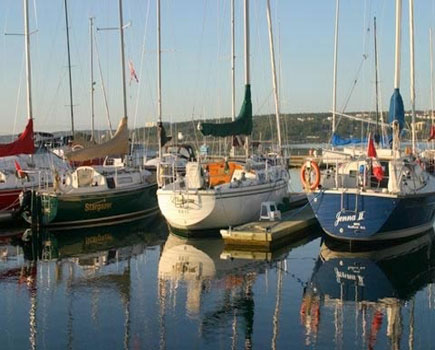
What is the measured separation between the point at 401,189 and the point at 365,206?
52.0 inches

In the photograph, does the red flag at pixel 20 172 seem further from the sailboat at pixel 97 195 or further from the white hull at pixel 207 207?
the white hull at pixel 207 207

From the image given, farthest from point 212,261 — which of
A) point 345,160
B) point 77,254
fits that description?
point 345,160

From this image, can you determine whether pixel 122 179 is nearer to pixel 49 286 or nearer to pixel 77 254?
pixel 77 254

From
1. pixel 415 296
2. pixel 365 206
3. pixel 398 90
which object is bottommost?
pixel 415 296

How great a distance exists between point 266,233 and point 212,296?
537 cm

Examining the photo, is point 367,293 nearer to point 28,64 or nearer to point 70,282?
point 70,282

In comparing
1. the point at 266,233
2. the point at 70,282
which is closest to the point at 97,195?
the point at 266,233

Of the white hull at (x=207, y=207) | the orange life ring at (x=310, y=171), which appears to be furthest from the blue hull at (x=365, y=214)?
the white hull at (x=207, y=207)

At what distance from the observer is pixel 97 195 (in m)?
26.3

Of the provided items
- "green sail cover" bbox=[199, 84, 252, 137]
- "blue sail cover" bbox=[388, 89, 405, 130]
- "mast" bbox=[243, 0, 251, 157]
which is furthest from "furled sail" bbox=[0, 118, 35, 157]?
"blue sail cover" bbox=[388, 89, 405, 130]

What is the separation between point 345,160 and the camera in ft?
79.6

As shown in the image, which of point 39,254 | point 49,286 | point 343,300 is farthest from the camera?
point 39,254

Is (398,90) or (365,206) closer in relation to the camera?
(365,206)

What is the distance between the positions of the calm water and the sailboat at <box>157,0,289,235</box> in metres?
0.84
